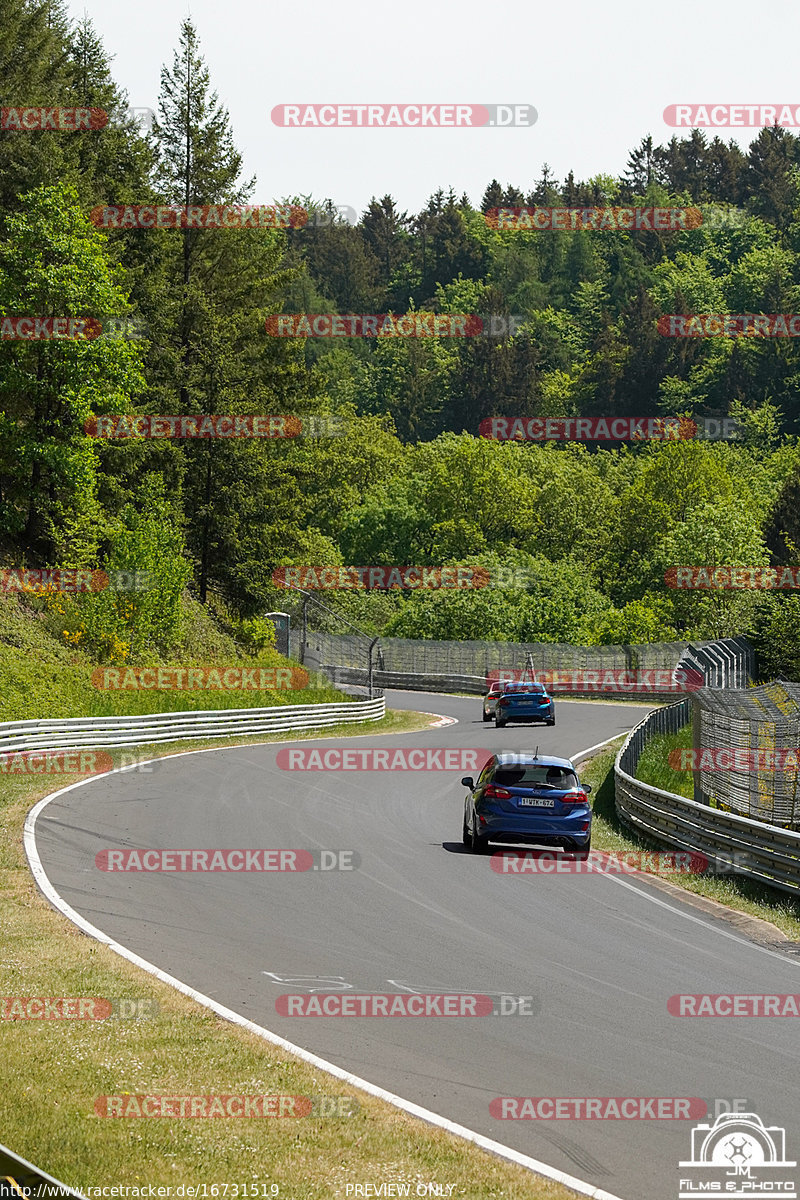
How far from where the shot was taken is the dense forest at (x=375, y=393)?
154 ft

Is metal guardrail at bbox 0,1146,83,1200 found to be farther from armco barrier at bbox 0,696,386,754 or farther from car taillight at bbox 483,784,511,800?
armco barrier at bbox 0,696,386,754

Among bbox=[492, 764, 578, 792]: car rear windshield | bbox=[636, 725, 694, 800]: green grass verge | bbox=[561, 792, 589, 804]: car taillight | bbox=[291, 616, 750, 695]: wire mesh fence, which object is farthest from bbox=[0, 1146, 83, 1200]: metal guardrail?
bbox=[291, 616, 750, 695]: wire mesh fence

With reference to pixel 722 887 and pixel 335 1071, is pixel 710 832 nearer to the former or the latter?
pixel 722 887

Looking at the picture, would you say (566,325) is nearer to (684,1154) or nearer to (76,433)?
(76,433)

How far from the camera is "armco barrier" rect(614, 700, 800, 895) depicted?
51.4 feet

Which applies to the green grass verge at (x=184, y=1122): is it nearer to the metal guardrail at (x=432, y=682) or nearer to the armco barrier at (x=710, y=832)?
the armco barrier at (x=710, y=832)

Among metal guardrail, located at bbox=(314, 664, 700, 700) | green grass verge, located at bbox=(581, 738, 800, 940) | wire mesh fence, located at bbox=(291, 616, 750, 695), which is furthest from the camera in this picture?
wire mesh fence, located at bbox=(291, 616, 750, 695)

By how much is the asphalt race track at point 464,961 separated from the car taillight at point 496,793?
84cm

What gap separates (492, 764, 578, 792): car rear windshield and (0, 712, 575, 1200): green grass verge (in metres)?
8.69

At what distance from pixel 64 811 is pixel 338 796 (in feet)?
18.0

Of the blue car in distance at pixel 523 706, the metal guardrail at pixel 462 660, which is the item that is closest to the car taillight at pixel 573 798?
the blue car in distance at pixel 523 706

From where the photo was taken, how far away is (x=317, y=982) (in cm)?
1084

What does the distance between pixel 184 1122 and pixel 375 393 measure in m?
150

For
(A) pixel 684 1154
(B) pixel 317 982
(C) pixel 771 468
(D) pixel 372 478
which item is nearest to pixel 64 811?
(B) pixel 317 982
